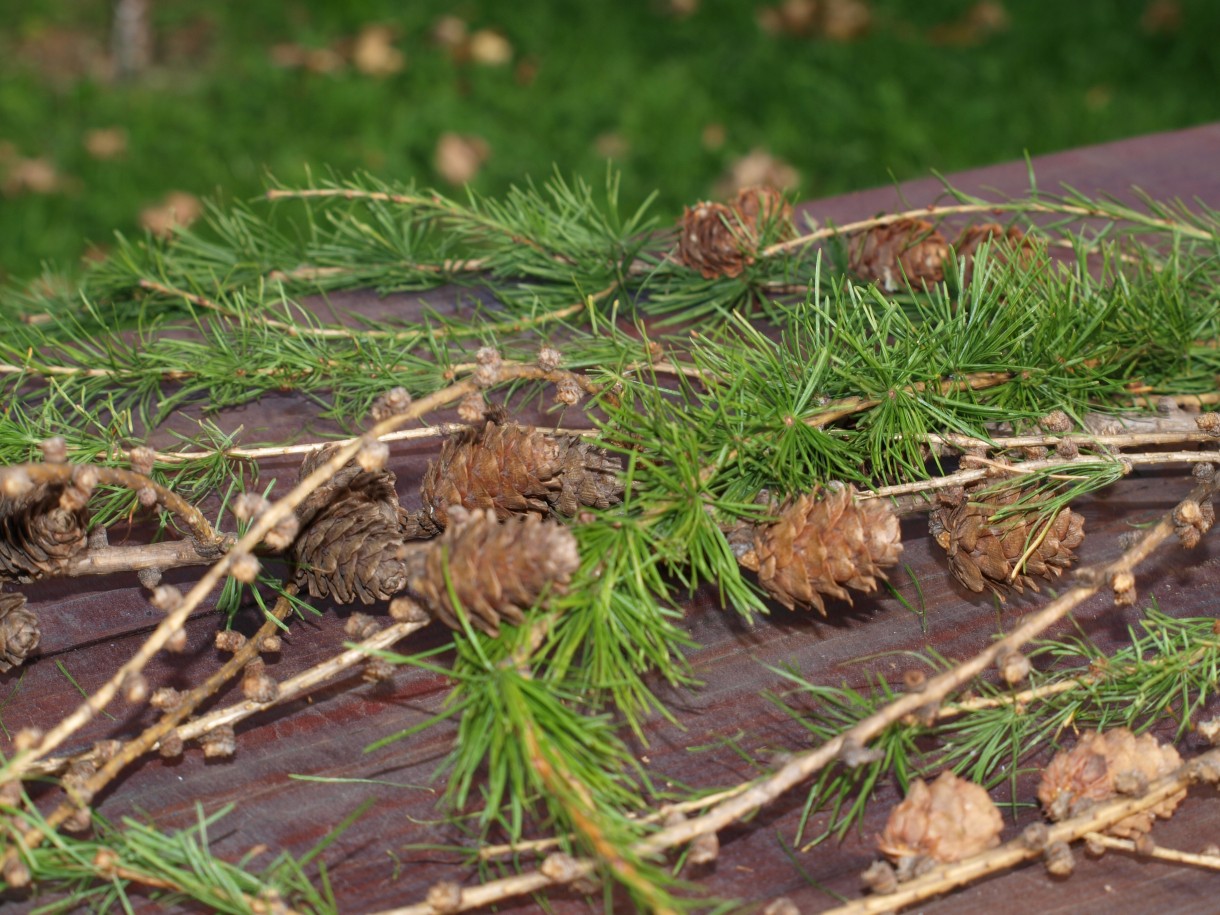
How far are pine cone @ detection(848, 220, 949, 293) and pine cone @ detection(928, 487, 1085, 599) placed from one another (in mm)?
255

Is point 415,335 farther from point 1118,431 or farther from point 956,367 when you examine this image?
point 1118,431

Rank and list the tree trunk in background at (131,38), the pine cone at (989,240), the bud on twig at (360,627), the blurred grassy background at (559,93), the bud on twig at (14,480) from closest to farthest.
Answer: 1. the bud on twig at (14,480)
2. the bud on twig at (360,627)
3. the pine cone at (989,240)
4. the blurred grassy background at (559,93)
5. the tree trunk in background at (131,38)

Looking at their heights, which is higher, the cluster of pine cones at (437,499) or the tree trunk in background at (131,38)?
the tree trunk in background at (131,38)

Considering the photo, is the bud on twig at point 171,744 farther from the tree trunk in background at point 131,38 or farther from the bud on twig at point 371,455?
the tree trunk in background at point 131,38

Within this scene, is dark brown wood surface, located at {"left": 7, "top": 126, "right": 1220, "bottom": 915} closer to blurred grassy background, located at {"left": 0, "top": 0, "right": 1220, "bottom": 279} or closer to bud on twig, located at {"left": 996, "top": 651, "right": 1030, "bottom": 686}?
bud on twig, located at {"left": 996, "top": 651, "right": 1030, "bottom": 686}

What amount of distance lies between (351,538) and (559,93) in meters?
2.25

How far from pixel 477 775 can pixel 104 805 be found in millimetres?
208

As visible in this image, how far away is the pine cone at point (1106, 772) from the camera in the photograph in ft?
2.16

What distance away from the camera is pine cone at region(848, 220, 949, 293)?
99cm

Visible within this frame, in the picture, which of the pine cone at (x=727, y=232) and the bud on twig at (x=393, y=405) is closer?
the bud on twig at (x=393, y=405)

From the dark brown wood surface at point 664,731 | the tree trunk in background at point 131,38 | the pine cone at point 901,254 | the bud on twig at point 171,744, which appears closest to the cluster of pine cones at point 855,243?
the pine cone at point 901,254

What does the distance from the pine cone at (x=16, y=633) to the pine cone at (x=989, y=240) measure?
0.68 meters

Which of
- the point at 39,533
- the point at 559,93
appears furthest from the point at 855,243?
the point at 559,93

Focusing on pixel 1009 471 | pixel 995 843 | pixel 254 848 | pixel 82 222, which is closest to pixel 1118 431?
→ pixel 1009 471
